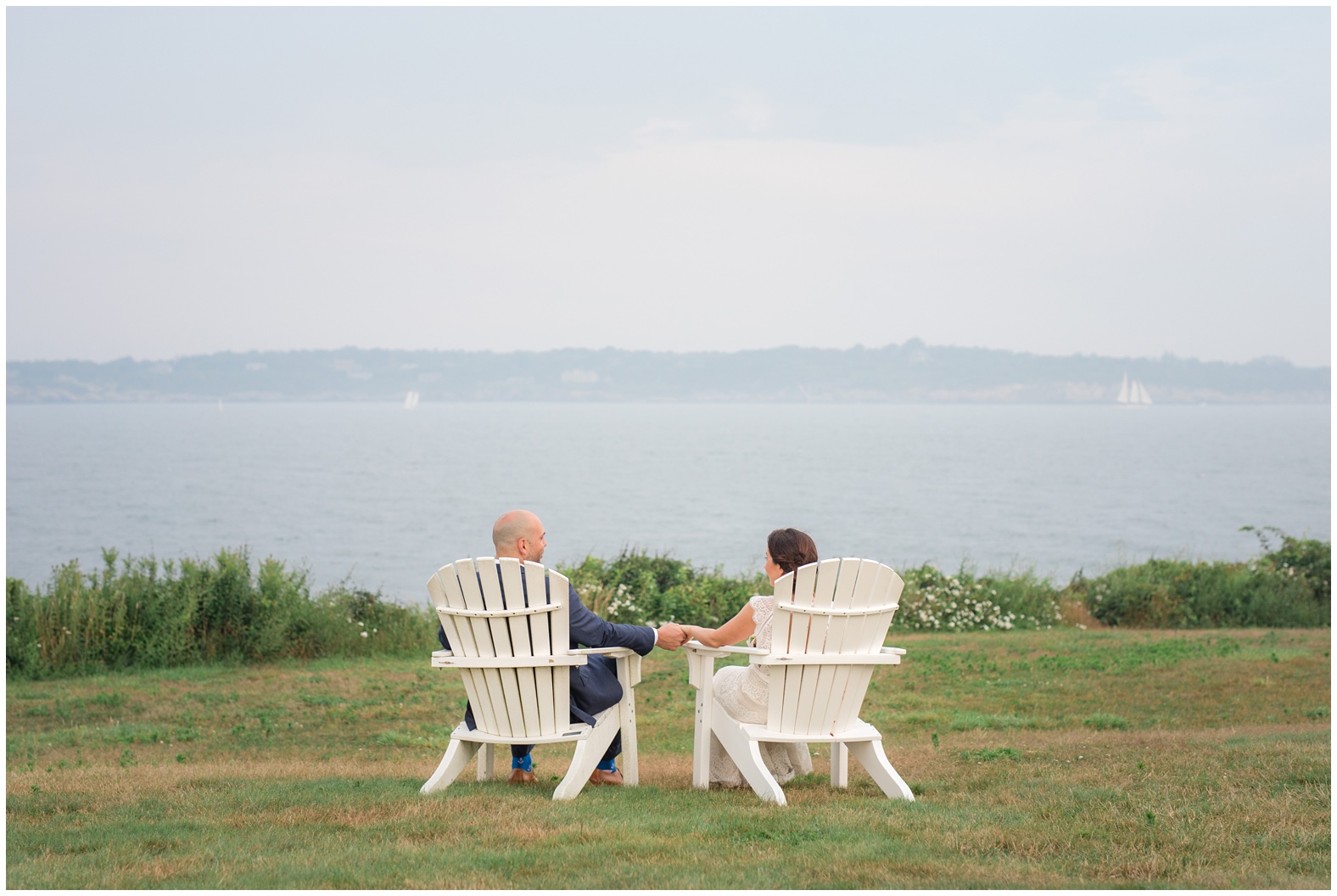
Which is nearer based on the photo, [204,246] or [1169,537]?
[1169,537]

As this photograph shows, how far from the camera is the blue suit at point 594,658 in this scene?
15.8 ft

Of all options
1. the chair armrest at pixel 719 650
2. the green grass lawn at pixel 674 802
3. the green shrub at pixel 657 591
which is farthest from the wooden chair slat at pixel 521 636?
the green shrub at pixel 657 591

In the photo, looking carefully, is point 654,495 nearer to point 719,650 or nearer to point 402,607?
point 402,607

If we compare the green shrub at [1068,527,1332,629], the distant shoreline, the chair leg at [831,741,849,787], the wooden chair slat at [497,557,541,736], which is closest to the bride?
the chair leg at [831,741,849,787]

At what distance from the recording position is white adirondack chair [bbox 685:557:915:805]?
4.59m

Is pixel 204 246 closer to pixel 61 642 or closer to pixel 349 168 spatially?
pixel 349 168

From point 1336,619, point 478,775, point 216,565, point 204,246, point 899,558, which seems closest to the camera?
point 1336,619

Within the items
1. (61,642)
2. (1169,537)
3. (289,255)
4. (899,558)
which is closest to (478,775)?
(61,642)

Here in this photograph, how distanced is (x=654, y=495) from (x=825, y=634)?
72230 millimetres

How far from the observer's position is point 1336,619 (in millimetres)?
3355

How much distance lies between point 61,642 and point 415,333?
142 meters

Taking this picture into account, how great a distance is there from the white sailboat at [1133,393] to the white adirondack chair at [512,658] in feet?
638

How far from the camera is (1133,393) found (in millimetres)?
191750

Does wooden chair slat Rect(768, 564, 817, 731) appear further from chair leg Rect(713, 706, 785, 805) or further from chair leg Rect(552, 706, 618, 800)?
chair leg Rect(552, 706, 618, 800)
